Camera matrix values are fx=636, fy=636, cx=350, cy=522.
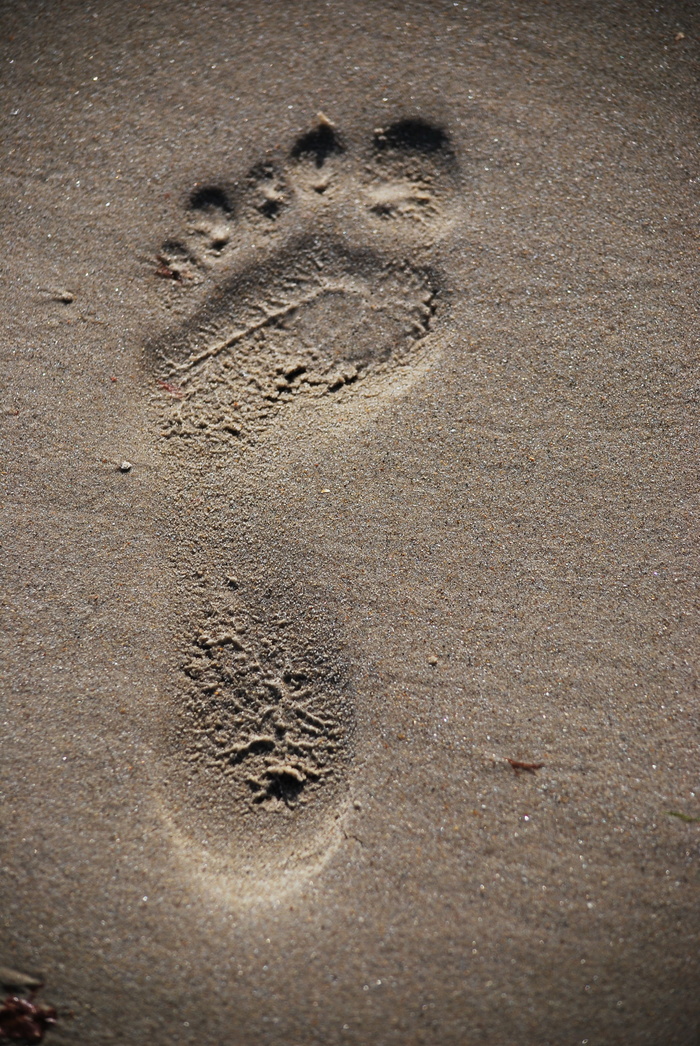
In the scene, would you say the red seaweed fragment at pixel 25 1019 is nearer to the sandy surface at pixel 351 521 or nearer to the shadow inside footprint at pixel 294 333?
the sandy surface at pixel 351 521

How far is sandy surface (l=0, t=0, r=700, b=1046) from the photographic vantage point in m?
1.68

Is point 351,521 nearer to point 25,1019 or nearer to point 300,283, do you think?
point 300,283

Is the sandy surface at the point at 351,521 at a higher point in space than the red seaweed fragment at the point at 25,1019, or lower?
higher

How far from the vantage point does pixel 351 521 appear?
6.04 feet

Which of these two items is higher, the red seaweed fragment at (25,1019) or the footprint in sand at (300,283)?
the footprint in sand at (300,283)

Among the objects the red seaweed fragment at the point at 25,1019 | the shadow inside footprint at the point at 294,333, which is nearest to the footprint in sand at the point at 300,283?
the shadow inside footprint at the point at 294,333

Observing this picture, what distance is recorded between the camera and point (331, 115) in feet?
6.40

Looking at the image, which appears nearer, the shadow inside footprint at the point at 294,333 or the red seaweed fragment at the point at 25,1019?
the red seaweed fragment at the point at 25,1019

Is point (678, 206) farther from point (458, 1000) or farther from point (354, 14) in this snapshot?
point (458, 1000)

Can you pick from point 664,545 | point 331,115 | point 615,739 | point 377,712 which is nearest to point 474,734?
point 377,712

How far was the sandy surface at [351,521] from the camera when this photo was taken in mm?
1680

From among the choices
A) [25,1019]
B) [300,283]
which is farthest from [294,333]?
[25,1019]

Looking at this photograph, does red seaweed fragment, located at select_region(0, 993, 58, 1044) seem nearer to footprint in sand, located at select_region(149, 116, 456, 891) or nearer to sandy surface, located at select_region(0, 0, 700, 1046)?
sandy surface, located at select_region(0, 0, 700, 1046)

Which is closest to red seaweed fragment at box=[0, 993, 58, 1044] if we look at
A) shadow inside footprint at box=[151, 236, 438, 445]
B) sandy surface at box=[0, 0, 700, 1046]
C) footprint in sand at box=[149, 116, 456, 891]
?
sandy surface at box=[0, 0, 700, 1046]
